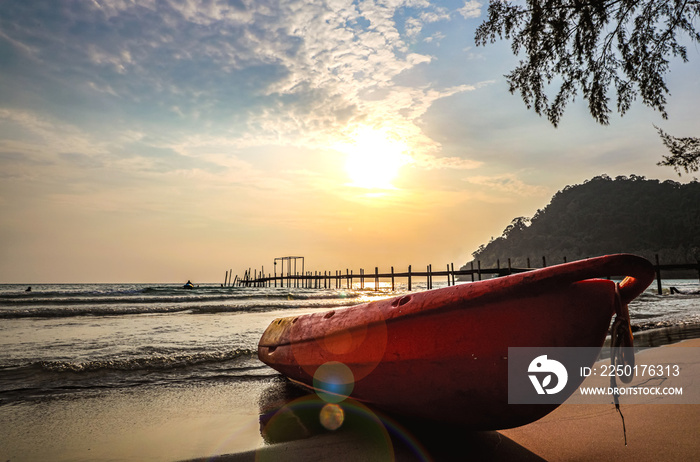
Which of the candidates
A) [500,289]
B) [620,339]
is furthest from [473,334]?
[620,339]

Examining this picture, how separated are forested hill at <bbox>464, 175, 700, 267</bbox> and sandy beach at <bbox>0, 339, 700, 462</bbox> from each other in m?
97.7

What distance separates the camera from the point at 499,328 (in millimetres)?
1755

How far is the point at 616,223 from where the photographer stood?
9981cm

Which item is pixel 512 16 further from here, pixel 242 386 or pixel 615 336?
pixel 242 386

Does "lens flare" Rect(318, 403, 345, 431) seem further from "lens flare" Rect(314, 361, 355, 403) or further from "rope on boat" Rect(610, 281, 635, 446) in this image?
"rope on boat" Rect(610, 281, 635, 446)

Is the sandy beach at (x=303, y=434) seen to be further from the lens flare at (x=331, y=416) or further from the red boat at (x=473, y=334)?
the red boat at (x=473, y=334)

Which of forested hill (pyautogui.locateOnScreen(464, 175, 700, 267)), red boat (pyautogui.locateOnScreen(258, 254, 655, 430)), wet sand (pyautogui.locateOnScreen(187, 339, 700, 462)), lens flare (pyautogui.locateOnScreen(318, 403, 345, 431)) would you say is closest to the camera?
red boat (pyautogui.locateOnScreen(258, 254, 655, 430))

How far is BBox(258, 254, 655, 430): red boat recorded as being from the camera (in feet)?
5.36

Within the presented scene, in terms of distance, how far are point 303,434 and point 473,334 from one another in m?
1.29

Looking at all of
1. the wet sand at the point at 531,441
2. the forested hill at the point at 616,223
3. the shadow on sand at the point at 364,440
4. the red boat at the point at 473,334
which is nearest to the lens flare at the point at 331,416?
the shadow on sand at the point at 364,440

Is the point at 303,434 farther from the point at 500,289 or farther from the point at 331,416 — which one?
the point at 500,289

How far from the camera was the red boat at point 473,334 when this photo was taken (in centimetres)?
163

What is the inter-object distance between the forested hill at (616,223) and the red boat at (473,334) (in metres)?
98.5

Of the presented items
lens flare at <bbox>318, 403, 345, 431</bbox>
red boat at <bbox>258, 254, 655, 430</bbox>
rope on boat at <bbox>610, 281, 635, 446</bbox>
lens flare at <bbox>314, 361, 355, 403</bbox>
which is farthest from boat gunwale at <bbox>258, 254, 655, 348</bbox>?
lens flare at <bbox>318, 403, 345, 431</bbox>
